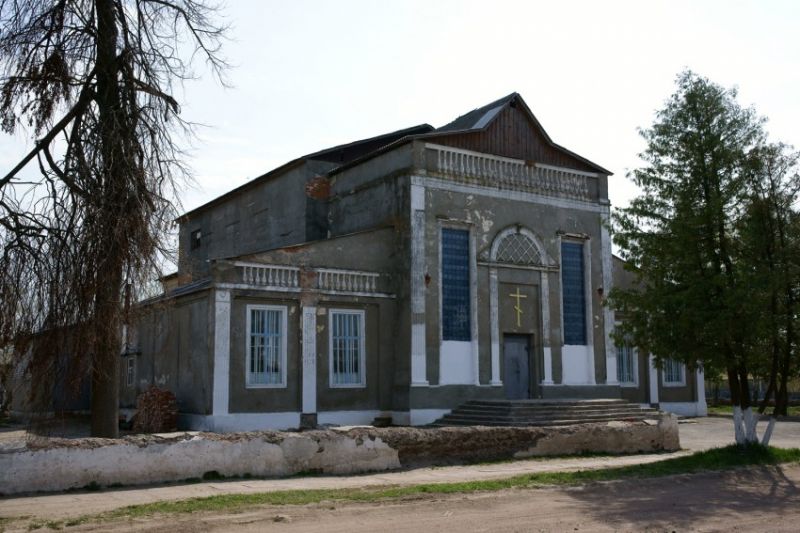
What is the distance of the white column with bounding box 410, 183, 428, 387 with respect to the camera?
870 inches

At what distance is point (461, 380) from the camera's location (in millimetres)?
22859

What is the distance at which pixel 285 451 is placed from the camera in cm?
1356

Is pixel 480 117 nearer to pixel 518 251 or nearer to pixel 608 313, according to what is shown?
pixel 518 251

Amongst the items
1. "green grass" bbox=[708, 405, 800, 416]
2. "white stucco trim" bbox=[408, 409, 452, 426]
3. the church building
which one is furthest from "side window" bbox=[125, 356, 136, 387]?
"green grass" bbox=[708, 405, 800, 416]

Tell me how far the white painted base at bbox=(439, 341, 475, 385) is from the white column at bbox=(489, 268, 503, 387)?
0.82 metres

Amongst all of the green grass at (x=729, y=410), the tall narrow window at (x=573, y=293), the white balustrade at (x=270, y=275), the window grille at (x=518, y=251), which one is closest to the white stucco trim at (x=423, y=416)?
the white balustrade at (x=270, y=275)

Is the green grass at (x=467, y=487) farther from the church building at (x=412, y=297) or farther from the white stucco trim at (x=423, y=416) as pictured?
the church building at (x=412, y=297)

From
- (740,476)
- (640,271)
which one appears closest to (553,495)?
(740,476)

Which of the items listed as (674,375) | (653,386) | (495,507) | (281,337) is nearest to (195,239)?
(281,337)

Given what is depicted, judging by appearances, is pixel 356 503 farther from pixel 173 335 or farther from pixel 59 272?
pixel 173 335

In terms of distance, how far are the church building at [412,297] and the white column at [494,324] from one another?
0.15ft

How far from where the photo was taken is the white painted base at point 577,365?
24766mm

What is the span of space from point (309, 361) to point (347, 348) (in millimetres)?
1384

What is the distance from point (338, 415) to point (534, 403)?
5499 mm
